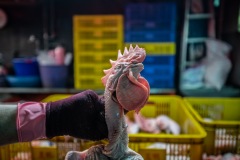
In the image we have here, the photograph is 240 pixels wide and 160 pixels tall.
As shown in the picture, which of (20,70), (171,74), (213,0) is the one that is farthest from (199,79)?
(20,70)

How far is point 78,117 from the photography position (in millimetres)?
447

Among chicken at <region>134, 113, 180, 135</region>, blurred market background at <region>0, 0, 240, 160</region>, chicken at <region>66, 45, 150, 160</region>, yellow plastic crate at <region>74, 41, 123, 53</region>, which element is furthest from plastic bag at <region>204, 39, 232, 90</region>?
chicken at <region>66, 45, 150, 160</region>

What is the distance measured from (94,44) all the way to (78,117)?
1464 millimetres

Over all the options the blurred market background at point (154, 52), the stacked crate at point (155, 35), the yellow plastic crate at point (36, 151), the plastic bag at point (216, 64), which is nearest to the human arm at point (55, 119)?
the yellow plastic crate at point (36, 151)

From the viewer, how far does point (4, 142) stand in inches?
17.3

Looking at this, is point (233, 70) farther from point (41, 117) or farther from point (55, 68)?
point (41, 117)

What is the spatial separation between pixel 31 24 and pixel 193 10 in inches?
60.4

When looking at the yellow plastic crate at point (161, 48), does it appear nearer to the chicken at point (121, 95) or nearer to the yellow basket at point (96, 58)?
the yellow basket at point (96, 58)

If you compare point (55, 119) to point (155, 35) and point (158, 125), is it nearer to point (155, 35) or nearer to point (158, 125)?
point (158, 125)

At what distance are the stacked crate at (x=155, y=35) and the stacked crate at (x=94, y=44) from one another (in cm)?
10

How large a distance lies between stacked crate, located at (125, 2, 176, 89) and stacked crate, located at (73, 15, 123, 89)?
103mm

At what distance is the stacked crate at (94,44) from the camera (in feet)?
6.02

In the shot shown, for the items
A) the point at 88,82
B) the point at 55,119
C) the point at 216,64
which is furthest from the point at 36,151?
the point at 216,64

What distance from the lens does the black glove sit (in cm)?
44
